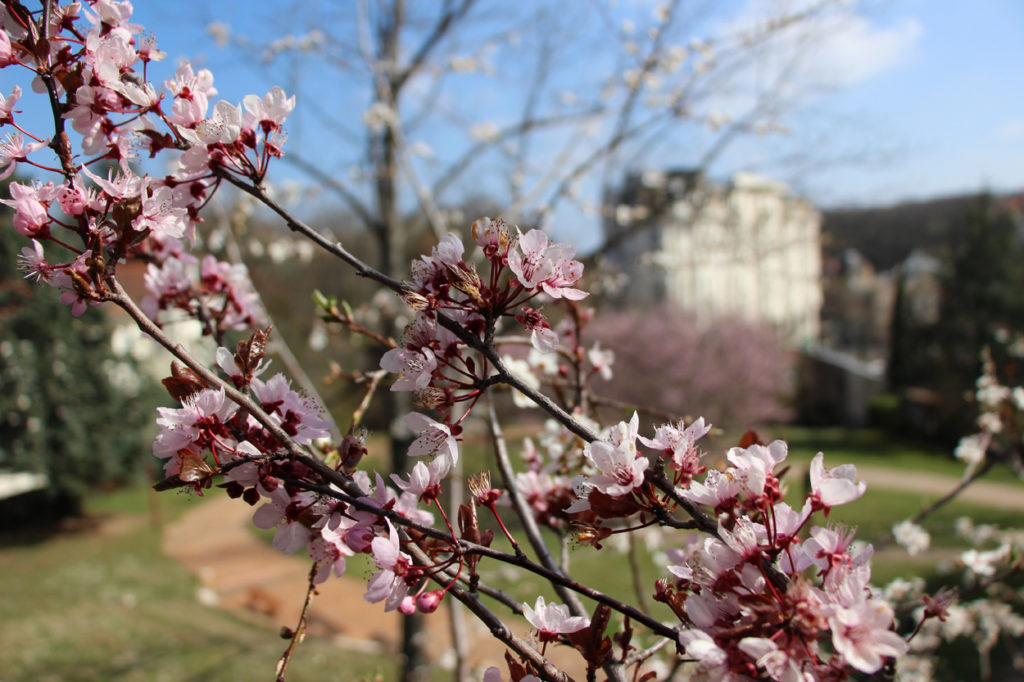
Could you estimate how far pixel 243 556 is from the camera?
9.33 m

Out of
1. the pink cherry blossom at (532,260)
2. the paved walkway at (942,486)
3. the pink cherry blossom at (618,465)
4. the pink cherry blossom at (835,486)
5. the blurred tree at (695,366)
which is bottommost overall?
the paved walkway at (942,486)

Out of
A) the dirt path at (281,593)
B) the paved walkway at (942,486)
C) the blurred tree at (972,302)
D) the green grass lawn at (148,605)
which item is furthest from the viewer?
the blurred tree at (972,302)

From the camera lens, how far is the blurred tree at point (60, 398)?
31.3 feet

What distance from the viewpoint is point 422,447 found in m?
0.81

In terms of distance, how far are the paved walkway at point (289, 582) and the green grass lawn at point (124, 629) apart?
306mm

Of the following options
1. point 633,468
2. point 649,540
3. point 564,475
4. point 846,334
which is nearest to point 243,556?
point 649,540

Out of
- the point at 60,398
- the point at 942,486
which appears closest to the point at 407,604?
the point at 60,398

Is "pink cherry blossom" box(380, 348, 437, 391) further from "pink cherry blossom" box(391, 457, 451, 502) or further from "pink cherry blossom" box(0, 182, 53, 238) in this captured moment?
"pink cherry blossom" box(0, 182, 53, 238)

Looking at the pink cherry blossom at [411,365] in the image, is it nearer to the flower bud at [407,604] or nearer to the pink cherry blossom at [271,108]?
the flower bud at [407,604]

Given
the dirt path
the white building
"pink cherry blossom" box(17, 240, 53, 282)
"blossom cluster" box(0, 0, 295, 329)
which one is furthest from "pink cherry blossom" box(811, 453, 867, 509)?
the dirt path

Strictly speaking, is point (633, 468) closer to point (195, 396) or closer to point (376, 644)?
point (195, 396)

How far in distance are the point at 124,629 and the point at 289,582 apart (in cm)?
192

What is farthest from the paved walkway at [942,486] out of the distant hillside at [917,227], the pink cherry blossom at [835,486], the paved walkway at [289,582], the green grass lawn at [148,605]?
the pink cherry blossom at [835,486]

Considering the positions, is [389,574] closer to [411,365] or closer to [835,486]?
[411,365]
